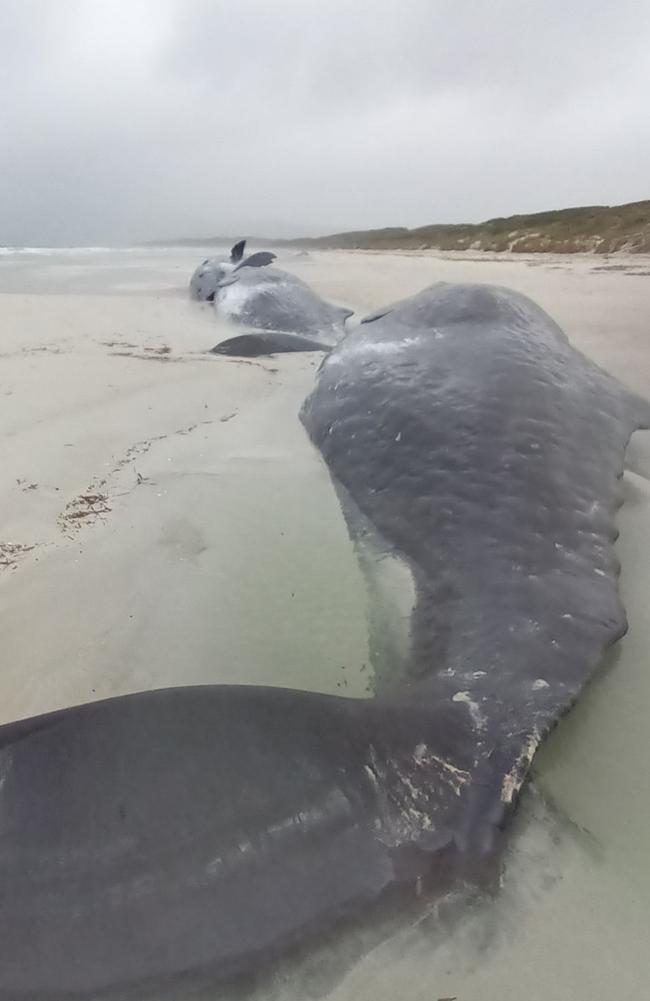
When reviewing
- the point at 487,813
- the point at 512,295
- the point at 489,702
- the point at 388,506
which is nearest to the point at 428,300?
the point at 512,295

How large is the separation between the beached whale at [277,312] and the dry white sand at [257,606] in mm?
1091

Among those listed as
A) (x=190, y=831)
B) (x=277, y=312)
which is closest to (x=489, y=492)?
(x=190, y=831)

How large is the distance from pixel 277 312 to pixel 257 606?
6.16 metres

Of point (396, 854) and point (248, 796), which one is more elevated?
point (248, 796)

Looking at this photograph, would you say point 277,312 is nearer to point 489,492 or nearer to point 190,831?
point 489,492

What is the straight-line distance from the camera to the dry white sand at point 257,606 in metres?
1.10

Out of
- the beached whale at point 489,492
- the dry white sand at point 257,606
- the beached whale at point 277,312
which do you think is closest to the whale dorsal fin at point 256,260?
the beached whale at point 277,312

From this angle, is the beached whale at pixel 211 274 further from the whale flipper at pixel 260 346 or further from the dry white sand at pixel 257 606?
the dry white sand at pixel 257 606

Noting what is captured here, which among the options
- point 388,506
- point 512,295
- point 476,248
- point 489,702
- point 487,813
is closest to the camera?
point 487,813

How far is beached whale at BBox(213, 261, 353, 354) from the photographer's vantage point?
5871 millimetres

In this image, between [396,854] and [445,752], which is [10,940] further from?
[445,752]

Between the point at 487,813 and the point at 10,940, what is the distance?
0.71m

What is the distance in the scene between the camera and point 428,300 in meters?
3.13

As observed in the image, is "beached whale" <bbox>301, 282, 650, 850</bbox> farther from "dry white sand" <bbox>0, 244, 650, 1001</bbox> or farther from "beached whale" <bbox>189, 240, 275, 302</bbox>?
"beached whale" <bbox>189, 240, 275, 302</bbox>
